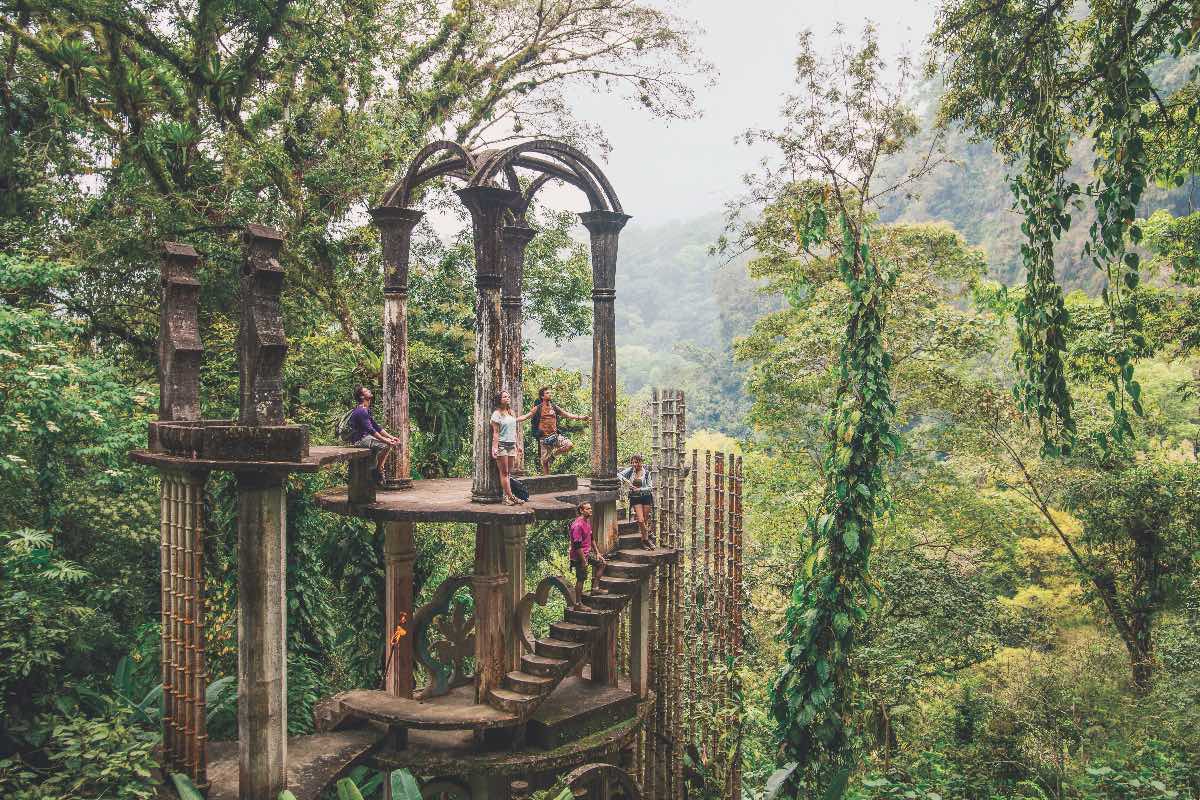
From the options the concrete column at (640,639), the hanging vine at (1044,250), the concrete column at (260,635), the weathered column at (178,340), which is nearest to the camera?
the hanging vine at (1044,250)

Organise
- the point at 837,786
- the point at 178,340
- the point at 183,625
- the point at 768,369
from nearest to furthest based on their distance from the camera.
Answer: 1. the point at 183,625
2. the point at 837,786
3. the point at 178,340
4. the point at 768,369

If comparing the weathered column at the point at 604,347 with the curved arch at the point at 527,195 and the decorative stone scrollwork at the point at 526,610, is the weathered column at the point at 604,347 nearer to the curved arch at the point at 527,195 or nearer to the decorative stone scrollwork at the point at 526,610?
the curved arch at the point at 527,195

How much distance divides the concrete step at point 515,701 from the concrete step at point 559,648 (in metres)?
0.44

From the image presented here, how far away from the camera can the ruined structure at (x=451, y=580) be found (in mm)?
6348

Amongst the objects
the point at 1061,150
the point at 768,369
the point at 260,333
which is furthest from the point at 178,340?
the point at 768,369

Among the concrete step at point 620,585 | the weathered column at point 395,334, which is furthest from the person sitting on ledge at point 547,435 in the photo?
the concrete step at point 620,585

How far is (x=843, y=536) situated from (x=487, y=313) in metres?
3.90

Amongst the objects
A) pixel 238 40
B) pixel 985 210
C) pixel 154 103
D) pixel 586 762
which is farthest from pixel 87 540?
pixel 985 210

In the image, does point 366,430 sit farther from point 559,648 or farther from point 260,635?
point 559,648

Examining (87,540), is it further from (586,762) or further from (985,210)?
(985,210)

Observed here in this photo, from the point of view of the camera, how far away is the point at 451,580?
8.72 meters

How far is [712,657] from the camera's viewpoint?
10836 mm

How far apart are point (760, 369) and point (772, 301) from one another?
3101 cm

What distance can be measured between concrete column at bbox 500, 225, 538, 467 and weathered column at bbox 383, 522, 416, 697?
213 centimetres
